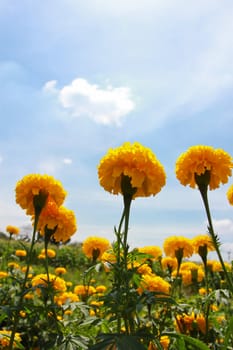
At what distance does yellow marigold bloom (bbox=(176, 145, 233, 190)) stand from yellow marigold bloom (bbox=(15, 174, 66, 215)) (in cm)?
80

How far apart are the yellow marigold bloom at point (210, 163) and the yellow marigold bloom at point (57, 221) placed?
2.74 feet

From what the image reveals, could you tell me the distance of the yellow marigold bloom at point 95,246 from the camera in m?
3.71

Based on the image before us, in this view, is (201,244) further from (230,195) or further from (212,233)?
(212,233)

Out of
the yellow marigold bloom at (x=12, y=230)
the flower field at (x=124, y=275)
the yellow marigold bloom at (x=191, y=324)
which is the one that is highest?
the yellow marigold bloom at (x=12, y=230)

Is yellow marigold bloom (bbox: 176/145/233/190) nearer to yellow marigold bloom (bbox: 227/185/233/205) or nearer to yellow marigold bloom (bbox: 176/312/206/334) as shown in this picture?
yellow marigold bloom (bbox: 227/185/233/205)

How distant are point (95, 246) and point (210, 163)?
1.93 m

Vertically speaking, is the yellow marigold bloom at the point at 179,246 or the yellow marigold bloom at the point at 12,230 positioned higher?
the yellow marigold bloom at the point at 12,230

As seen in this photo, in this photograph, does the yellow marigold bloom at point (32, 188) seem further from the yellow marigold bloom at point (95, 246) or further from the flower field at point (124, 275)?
the yellow marigold bloom at point (95, 246)

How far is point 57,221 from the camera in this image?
2.36 m

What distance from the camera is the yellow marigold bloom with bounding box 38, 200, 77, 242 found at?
2.33m

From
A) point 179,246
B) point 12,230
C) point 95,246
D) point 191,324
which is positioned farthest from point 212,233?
point 12,230

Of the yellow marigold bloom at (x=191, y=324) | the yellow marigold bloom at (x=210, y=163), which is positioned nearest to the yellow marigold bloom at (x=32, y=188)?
the yellow marigold bloom at (x=210, y=163)

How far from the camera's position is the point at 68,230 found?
2.47m

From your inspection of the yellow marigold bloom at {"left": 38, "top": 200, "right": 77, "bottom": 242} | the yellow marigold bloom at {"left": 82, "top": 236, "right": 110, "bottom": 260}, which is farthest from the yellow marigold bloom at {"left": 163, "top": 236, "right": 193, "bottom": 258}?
the yellow marigold bloom at {"left": 38, "top": 200, "right": 77, "bottom": 242}
